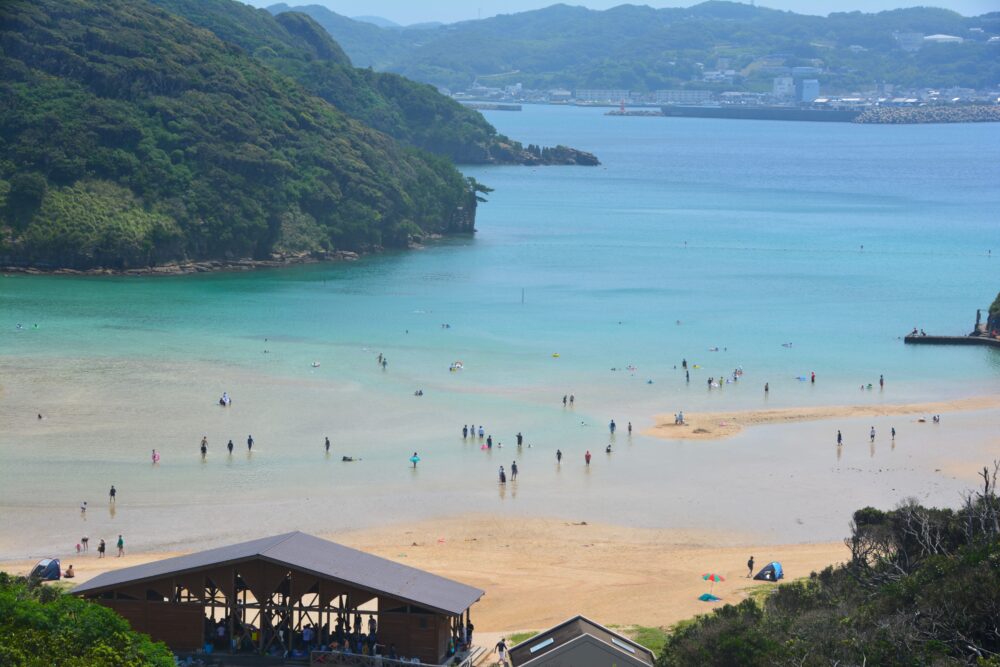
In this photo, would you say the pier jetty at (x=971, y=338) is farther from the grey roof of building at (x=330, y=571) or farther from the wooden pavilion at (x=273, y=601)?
the wooden pavilion at (x=273, y=601)

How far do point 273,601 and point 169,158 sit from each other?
6764cm

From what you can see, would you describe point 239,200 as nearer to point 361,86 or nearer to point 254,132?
point 254,132

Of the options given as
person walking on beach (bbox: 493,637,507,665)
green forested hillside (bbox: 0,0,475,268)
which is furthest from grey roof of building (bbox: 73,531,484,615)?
green forested hillside (bbox: 0,0,475,268)

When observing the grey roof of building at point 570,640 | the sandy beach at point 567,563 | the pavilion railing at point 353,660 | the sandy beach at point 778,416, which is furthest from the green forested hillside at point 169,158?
the grey roof of building at point 570,640

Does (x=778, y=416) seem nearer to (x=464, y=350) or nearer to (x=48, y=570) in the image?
(x=464, y=350)

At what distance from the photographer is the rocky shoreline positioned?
77.4m

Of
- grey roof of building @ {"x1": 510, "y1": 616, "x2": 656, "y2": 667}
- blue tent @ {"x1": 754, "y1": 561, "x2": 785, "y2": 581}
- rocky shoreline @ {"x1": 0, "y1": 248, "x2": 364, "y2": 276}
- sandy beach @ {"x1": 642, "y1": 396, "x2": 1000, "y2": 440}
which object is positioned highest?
grey roof of building @ {"x1": 510, "y1": 616, "x2": 656, "y2": 667}

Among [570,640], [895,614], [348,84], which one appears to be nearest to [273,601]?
[570,640]

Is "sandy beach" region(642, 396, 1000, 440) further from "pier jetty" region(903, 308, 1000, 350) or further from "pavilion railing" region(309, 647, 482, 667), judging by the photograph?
"pavilion railing" region(309, 647, 482, 667)

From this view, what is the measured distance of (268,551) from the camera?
2370 cm

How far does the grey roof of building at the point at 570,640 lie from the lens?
73.5 feet

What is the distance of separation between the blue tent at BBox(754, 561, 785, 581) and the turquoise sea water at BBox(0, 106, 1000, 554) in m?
5.74

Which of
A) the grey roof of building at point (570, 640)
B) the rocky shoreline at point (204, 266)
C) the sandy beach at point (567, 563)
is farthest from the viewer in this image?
the rocky shoreline at point (204, 266)

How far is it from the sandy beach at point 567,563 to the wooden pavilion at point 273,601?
3883 mm
